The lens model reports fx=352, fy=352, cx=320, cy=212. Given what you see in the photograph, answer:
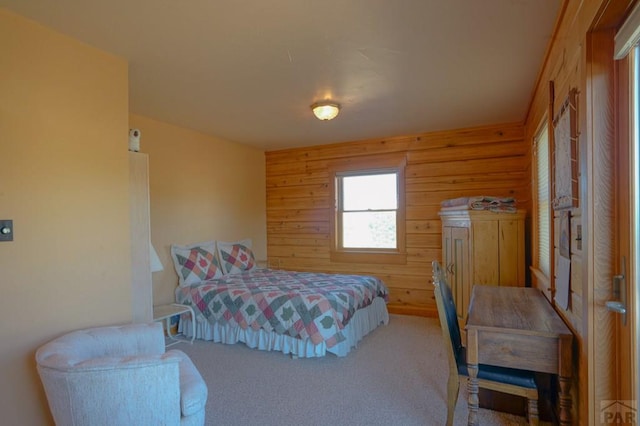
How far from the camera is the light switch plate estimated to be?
1.78m

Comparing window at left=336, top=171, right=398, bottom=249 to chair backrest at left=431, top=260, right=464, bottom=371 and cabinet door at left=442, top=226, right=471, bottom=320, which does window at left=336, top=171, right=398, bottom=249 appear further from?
chair backrest at left=431, top=260, right=464, bottom=371

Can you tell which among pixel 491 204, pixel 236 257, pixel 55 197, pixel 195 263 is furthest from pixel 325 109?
pixel 236 257

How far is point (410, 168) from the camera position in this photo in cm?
471

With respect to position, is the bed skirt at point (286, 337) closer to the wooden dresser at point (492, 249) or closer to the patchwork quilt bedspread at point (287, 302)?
the patchwork quilt bedspread at point (287, 302)

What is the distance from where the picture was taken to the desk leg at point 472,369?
1834 millimetres

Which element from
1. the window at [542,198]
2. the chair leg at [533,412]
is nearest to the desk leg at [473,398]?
the chair leg at [533,412]

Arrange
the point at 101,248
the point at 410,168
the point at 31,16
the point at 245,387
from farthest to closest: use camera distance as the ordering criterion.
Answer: the point at 410,168 → the point at 245,387 → the point at 101,248 → the point at 31,16

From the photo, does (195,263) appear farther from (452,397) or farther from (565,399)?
(565,399)

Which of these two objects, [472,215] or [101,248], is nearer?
[101,248]

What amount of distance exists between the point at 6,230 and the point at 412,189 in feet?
13.4

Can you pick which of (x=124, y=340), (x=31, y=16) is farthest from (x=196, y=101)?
(x=124, y=340)

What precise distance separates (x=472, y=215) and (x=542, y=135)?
2.89 feet

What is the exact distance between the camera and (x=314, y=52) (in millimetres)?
2309

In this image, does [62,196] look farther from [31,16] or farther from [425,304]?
[425,304]
